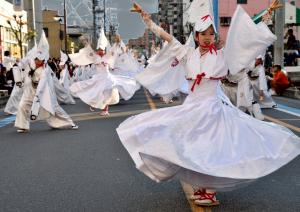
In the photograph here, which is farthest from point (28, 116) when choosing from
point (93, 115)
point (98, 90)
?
point (98, 90)

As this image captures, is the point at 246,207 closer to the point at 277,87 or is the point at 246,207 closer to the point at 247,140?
the point at 247,140

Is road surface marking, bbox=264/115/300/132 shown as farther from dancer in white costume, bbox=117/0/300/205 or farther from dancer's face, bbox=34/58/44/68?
dancer in white costume, bbox=117/0/300/205

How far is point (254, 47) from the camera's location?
5.59m

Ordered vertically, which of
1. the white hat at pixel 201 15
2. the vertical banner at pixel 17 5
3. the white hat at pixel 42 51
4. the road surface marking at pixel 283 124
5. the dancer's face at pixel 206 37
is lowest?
the road surface marking at pixel 283 124

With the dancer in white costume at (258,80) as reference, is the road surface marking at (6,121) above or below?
below

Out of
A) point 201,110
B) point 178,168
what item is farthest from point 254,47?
point 178,168

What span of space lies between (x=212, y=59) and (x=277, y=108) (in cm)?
1127

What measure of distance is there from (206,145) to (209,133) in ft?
0.60

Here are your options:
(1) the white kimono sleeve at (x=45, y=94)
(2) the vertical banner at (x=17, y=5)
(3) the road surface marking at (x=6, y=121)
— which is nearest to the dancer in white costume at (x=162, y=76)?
(1) the white kimono sleeve at (x=45, y=94)

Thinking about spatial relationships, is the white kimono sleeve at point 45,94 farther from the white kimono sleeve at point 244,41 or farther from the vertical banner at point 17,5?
the vertical banner at point 17,5

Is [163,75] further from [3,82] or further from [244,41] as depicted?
[3,82]

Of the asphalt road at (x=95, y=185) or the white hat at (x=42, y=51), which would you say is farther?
the white hat at (x=42, y=51)

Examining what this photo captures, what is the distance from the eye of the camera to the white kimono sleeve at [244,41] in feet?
18.3

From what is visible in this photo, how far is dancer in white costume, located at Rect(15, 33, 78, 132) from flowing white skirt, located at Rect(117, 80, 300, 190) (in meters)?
6.90
